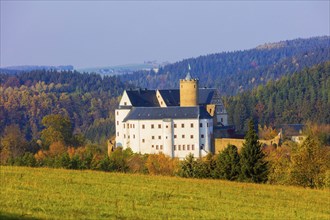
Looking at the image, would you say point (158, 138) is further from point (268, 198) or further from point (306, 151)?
point (268, 198)

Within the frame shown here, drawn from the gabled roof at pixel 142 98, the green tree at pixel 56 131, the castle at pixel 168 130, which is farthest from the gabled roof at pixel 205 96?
the green tree at pixel 56 131

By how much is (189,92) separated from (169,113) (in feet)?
19.3

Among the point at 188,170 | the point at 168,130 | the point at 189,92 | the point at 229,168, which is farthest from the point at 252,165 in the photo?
the point at 189,92

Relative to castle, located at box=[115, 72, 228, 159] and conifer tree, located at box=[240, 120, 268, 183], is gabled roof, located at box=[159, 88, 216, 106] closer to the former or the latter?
castle, located at box=[115, 72, 228, 159]

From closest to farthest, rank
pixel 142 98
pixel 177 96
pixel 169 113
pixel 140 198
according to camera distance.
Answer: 1. pixel 140 198
2. pixel 169 113
3. pixel 142 98
4. pixel 177 96

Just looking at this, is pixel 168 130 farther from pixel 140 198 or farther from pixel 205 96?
pixel 140 198

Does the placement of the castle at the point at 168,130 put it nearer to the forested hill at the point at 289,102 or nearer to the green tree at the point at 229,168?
the forested hill at the point at 289,102

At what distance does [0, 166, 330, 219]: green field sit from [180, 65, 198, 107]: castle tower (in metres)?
60.5

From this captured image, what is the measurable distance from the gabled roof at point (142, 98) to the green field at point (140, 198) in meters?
60.7

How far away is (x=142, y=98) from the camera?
9700 centimetres

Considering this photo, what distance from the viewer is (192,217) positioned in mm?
23438

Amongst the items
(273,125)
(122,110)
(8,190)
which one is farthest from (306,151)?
(273,125)

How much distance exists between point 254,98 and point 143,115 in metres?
63.2

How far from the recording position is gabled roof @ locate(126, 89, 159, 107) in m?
95.7
